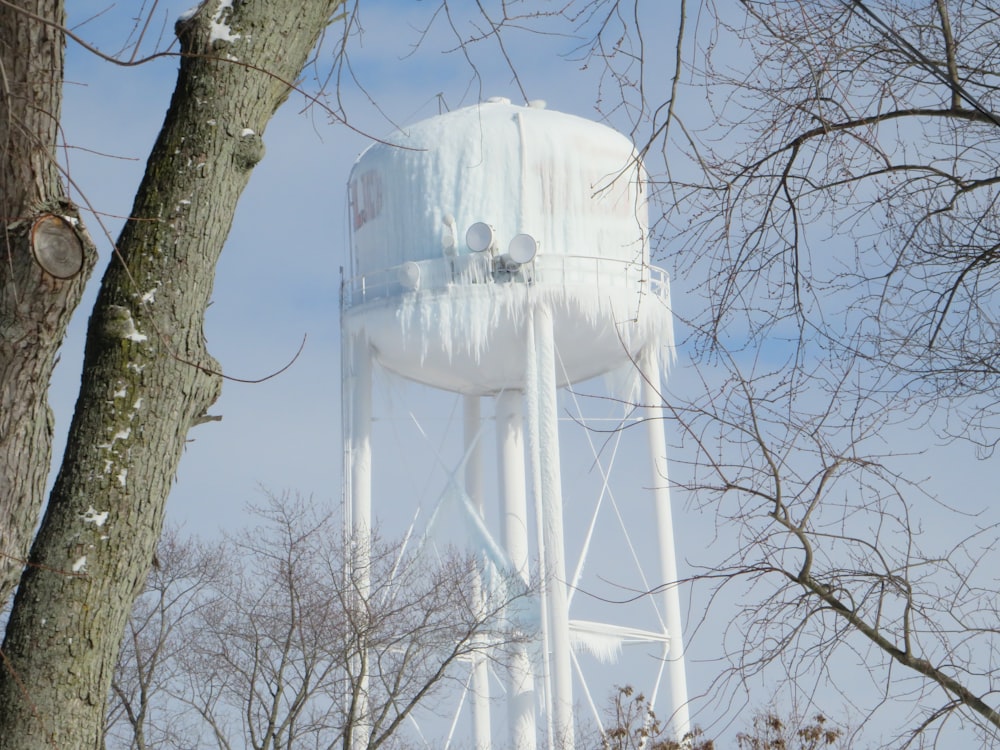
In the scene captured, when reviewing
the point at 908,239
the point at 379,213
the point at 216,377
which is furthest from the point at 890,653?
the point at 379,213

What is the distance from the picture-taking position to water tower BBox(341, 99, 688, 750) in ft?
60.3

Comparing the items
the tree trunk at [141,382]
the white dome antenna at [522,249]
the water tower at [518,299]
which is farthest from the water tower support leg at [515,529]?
the tree trunk at [141,382]

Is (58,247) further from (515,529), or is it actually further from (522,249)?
(515,529)

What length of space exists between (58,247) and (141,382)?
0.34m

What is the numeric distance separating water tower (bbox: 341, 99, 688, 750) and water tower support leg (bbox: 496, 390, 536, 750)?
1.5 inches

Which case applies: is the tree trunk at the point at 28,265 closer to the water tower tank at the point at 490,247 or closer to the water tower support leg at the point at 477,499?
the water tower tank at the point at 490,247

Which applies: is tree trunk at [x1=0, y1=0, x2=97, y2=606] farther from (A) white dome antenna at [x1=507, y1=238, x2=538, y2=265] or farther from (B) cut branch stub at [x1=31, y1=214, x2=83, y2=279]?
(A) white dome antenna at [x1=507, y1=238, x2=538, y2=265]

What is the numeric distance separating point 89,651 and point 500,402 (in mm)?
17895

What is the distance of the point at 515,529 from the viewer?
20.6 meters

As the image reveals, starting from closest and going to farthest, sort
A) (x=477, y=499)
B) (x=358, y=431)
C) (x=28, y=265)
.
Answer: (x=28, y=265) → (x=358, y=431) → (x=477, y=499)

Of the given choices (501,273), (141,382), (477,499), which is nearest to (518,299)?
(501,273)

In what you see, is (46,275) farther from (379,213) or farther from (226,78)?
(379,213)

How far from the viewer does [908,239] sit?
473 centimetres

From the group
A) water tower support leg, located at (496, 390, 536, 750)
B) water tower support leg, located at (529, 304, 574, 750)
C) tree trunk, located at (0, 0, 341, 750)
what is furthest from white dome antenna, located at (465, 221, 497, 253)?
tree trunk, located at (0, 0, 341, 750)
